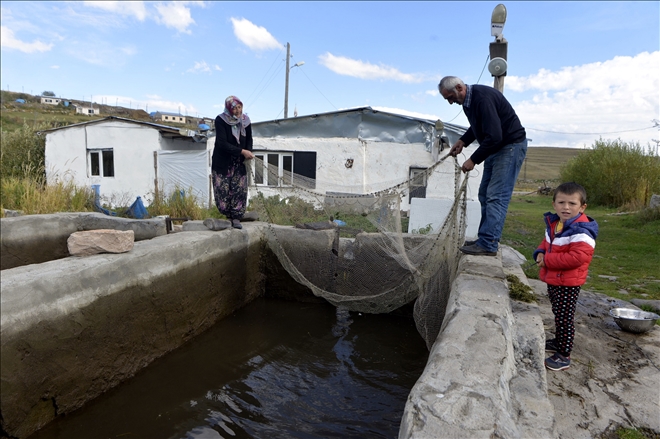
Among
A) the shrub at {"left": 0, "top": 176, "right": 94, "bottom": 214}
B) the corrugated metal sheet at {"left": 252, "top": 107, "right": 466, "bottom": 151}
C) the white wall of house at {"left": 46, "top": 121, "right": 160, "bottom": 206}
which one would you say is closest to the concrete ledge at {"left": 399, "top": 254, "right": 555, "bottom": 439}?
the shrub at {"left": 0, "top": 176, "right": 94, "bottom": 214}

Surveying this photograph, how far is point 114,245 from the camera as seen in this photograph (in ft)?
11.6

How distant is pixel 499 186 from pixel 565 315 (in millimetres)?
1397

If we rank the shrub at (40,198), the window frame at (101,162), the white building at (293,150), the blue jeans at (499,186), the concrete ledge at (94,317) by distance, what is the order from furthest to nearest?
1. the window frame at (101,162)
2. the white building at (293,150)
3. the shrub at (40,198)
4. the blue jeans at (499,186)
5. the concrete ledge at (94,317)

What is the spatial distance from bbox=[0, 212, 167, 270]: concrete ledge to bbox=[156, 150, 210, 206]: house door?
20.4ft

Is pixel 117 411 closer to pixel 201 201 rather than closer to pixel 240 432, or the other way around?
pixel 240 432

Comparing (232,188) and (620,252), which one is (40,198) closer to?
(232,188)

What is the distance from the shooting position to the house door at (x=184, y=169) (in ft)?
40.4

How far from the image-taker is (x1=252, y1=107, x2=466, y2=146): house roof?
1080 cm

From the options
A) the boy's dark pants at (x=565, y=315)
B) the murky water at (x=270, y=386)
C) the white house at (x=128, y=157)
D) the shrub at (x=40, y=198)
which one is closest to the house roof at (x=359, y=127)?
the white house at (x=128, y=157)

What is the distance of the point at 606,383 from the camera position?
2.69 meters

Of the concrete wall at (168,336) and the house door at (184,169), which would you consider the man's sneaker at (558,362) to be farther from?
the house door at (184,169)

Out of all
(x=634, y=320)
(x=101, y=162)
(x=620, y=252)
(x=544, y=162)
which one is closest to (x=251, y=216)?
(x=634, y=320)

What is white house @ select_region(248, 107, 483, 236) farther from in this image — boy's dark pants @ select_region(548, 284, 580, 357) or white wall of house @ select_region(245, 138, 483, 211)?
boy's dark pants @ select_region(548, 284, 580, 357)

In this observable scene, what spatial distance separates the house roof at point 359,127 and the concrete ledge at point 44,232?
6551 millimetres
